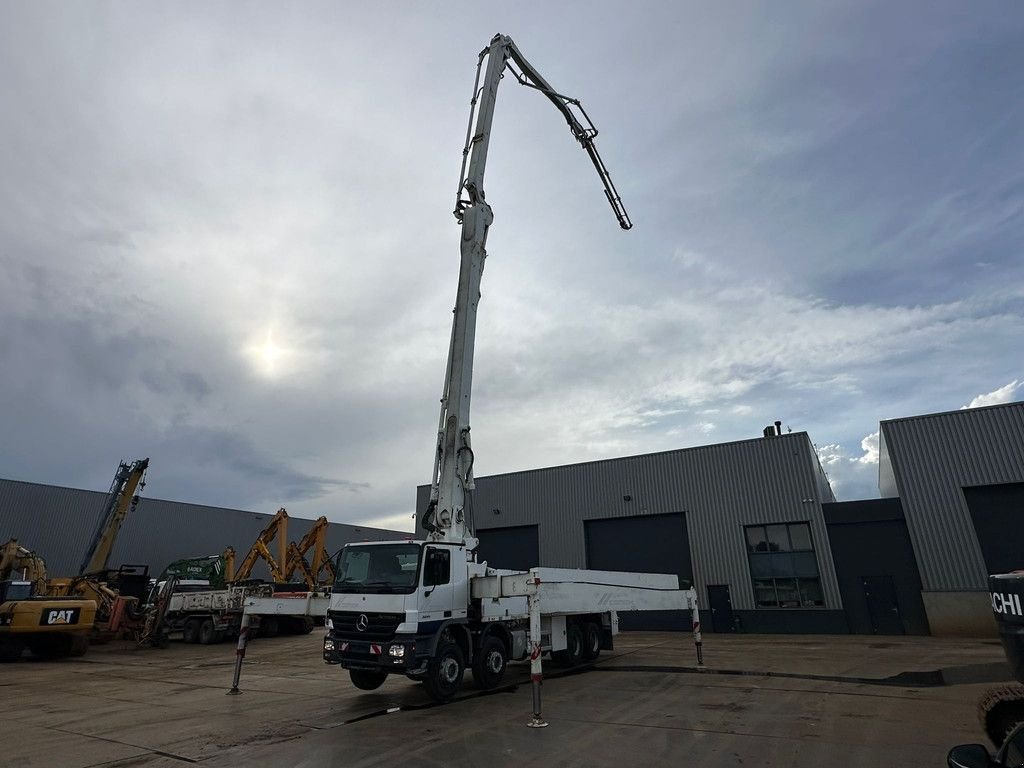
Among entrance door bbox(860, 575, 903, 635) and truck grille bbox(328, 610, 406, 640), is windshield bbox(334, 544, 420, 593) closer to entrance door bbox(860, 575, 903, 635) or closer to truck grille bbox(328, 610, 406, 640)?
truck grille bbox(328, 610, 406, 640)

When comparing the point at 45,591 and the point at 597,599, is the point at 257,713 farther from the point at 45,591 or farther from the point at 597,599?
the point at 45,591

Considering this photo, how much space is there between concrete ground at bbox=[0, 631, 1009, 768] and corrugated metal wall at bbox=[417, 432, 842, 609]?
8909 mm

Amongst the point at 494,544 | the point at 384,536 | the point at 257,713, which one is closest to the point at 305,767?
the point at 257,713

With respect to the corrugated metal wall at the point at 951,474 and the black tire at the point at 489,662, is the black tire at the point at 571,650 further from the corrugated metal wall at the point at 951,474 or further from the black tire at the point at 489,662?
the corrugated metal wall at the point at 951,474

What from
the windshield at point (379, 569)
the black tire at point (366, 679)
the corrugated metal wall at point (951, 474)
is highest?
the corrugated metal wall at point (951, 474)

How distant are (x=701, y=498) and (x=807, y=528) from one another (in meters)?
4.42

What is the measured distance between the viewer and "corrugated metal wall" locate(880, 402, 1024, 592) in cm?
2094

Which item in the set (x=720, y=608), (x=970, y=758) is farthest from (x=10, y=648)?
(x=720, y=608)

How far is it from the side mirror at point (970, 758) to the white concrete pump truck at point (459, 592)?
19.4 feet

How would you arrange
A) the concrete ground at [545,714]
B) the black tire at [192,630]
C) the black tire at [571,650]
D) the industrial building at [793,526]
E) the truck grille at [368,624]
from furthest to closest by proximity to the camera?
the black tire at [192,630] < the industrial building at [793,526] < the black tire at [571,650] < the truck grille at [368,624] < the concrete ground at [545,714]

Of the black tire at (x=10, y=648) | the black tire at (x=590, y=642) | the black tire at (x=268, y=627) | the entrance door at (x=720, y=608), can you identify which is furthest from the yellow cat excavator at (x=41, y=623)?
the entrance door at (x=720, y=608)

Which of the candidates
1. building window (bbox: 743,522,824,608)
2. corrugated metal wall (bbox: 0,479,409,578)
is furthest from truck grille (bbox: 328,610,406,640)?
corrugated metal wall (bbox: 0,479,409,578)

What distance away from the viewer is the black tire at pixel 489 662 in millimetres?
10914

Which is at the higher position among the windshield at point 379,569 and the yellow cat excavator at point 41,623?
the windshield at point 379,569
